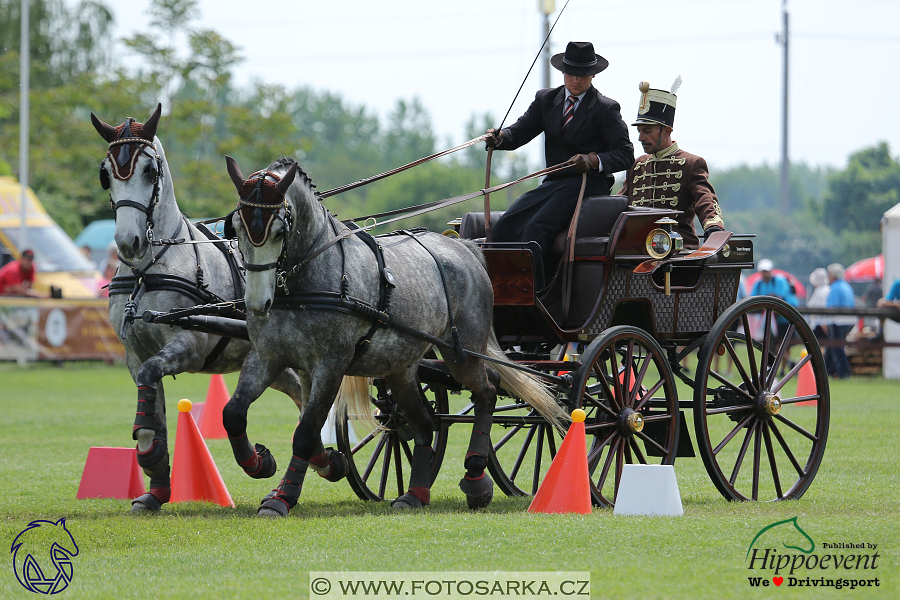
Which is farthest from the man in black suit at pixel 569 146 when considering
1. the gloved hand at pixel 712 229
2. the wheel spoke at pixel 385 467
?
the wheel spoke at pixel 385 467

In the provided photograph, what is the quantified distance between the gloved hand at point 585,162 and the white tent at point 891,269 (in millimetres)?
12480

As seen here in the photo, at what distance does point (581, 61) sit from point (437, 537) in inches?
132

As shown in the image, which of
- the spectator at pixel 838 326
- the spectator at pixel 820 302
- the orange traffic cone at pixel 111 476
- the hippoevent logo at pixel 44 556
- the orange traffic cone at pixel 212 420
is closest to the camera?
the hippoevent logo at pixel 44 556

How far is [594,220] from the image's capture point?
24.1 ft

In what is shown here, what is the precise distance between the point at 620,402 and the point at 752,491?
1282mm

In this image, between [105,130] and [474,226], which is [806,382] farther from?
[105,130]

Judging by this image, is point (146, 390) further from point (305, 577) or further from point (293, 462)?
point (305, 577)

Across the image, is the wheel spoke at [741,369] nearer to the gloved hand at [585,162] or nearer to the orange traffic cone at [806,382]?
the gloved hand at [585,162]

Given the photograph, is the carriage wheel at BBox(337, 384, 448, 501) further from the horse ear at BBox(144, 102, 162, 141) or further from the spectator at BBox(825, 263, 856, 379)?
the spectator at BBox(825, 263, 856, 379)

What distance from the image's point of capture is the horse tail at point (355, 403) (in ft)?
24.5

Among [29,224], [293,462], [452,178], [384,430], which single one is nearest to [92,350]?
[29,224]

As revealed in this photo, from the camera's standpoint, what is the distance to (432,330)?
6.88m

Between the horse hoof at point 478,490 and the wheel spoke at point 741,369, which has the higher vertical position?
the wheel spoke at point 741,369

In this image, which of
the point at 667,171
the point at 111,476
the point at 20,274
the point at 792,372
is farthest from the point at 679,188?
the point at 20,274
